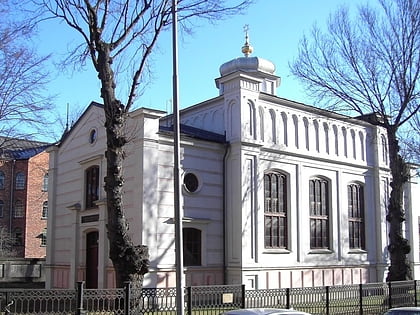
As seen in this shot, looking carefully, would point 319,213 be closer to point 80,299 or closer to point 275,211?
point 275,211

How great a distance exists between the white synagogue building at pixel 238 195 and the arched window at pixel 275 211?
0.17 feet

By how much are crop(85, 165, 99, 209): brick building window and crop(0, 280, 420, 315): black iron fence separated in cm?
932

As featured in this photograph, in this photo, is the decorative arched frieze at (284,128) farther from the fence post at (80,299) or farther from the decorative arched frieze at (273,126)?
the fence post at (80,299)

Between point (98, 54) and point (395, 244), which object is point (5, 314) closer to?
point (98, 54)

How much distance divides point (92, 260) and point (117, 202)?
9.97 meters

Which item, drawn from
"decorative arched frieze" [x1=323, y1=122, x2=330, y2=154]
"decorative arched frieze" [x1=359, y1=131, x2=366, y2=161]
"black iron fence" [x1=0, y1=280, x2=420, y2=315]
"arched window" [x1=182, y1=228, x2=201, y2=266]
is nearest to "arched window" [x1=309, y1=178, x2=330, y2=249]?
"decorative arched frieze" [x1=323, y1=122, x2=330, y2=154]

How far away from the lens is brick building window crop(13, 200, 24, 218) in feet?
201

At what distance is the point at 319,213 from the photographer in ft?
94.7

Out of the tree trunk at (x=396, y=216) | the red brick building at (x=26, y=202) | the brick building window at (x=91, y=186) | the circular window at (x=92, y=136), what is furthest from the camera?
the red brick building at (x=26, y=202)

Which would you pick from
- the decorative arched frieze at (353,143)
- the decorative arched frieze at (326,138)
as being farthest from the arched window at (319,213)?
the decorative arched frieze at (353,143)

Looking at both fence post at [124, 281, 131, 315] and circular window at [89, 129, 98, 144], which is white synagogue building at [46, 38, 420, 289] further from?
fence post at [124, 281, 131, 315]

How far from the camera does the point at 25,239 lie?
60.0 m

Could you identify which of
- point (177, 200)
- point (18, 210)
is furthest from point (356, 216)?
point (18, 210)

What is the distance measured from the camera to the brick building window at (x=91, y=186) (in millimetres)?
26094
